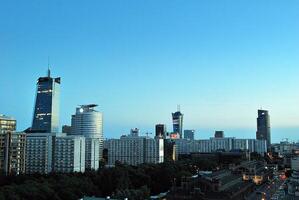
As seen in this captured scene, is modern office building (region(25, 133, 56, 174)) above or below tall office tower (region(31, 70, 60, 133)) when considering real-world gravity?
below

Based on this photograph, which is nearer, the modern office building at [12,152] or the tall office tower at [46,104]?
the modern office building at [12,152]

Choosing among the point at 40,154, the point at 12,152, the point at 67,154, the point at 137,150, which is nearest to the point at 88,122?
the point at 137,150

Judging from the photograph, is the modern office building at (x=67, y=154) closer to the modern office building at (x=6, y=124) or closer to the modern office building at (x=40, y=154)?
the modern office building at (x=40, y=154)

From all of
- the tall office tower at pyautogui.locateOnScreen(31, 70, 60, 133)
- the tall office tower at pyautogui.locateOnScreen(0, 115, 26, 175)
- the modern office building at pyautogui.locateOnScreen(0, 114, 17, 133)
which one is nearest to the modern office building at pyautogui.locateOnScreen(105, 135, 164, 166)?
the tall office tower at pyautogui.locateOnScreen(31, 70, 60, 133)

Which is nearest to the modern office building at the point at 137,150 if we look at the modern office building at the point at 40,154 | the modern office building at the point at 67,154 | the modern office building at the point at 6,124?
the modern office building at the point at 67,154

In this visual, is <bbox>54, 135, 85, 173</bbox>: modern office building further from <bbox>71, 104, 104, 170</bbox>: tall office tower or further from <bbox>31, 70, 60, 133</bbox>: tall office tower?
<bbox>71, 104, 104, 170</bbox>: tall office tower

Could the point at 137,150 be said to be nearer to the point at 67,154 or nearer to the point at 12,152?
the point at 67,154
